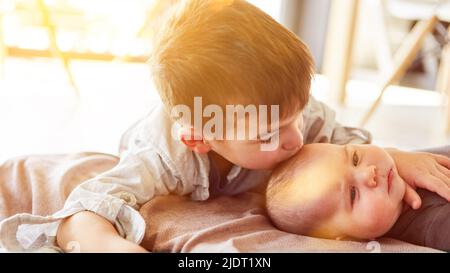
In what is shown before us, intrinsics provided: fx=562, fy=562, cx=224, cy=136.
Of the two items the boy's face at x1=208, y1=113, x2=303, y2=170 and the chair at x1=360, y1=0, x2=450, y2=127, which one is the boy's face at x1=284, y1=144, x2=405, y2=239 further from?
the chair at x1=360, y1=0, x2=450, y2=127

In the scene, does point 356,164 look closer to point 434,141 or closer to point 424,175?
point 424,175

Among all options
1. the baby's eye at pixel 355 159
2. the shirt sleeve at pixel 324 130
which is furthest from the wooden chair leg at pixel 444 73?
the baby's eye at pixel 355 159

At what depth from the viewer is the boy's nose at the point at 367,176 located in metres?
0.76

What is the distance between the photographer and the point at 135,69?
8.12 ft

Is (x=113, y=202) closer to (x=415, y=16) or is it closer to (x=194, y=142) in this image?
(x=194, y=142)

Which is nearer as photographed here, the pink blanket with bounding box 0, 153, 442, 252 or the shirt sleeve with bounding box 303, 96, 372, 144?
the pink blanket with bounding box 0, 153, 442, 252

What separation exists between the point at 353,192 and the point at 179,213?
0.83 feet

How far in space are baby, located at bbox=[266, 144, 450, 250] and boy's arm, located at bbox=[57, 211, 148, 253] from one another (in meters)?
0.23

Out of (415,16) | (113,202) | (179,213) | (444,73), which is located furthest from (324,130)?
(444,73)

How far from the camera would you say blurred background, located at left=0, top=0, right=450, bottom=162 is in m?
1.62

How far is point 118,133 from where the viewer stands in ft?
5.19

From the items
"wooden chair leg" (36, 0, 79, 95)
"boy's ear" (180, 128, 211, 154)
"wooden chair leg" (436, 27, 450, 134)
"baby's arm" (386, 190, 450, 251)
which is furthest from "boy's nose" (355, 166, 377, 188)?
"wooden chair leg" (436, 27, 450, 134)

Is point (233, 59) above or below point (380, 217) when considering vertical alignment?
above
